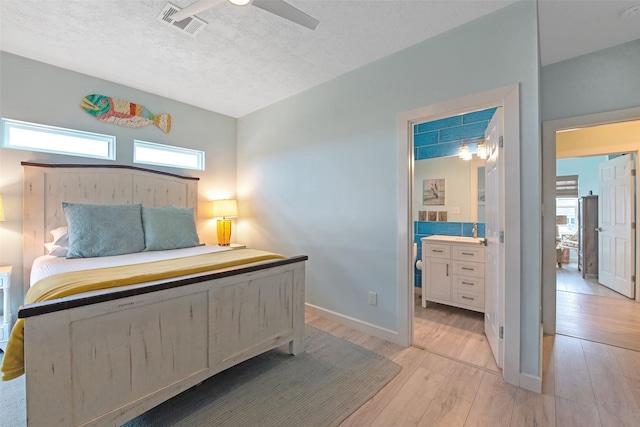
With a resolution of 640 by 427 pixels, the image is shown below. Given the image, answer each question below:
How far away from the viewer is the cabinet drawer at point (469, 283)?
9.22 feet

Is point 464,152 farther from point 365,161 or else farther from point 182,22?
point 182,22

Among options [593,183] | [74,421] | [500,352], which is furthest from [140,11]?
[593,183]

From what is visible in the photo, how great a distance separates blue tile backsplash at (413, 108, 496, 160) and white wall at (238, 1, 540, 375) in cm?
120

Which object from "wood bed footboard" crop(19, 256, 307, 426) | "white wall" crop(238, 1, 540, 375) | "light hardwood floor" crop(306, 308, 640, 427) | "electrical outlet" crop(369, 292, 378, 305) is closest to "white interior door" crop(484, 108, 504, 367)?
"white wall" crop(238, 1, 540, 375)

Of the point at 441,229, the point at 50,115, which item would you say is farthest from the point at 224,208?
the point at 441,229

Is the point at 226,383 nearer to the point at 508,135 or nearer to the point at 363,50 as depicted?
the point at 508,135

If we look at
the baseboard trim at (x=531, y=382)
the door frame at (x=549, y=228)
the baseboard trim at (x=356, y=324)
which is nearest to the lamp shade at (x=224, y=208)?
the baseboard trim at (x=356, y=324)

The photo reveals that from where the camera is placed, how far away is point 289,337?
6.92 ft

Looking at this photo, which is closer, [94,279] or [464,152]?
[94,279]

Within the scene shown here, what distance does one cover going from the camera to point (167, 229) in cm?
272

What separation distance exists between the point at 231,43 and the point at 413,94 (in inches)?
63.3

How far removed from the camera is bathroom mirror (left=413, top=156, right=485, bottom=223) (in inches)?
131

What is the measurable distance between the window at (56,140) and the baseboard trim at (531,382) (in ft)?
14.0

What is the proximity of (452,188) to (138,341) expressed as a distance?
3.56 m
